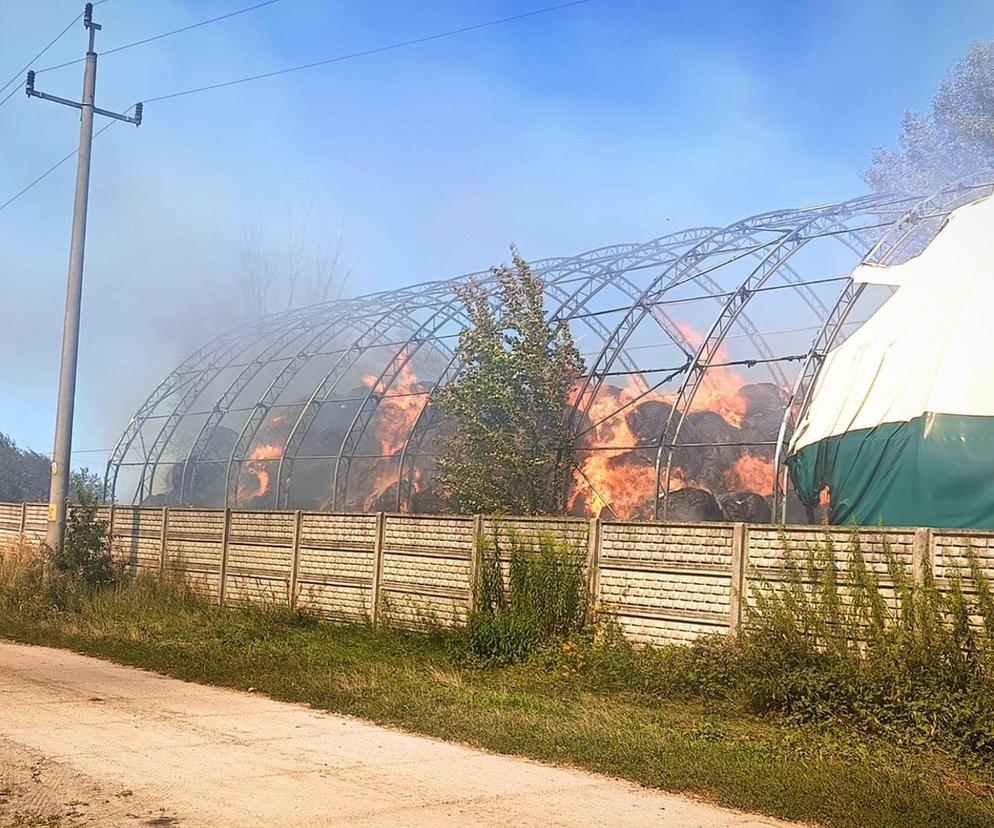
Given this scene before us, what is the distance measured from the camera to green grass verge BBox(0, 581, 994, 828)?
24.4 feet

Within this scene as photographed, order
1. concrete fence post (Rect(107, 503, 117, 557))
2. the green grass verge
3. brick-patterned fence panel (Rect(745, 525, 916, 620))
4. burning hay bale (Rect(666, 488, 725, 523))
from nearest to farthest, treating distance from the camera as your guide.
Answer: the green grass verge, brick-patterned fence panel (Rect(745, 525, 916, 620)), burning hay bale (Rect(666, 488, 725, 523)), concrete fence post (Rect(107, 503, 117, 557))

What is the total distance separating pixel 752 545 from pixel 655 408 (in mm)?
8616

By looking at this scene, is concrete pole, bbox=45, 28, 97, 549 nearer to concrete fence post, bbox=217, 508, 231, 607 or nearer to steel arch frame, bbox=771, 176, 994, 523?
concrete fence post, bbox=217, 508, 231, 607

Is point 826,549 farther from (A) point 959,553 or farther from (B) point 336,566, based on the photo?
(B) point 336,566

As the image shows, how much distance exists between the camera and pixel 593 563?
1280cm

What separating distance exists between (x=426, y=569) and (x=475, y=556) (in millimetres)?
1007

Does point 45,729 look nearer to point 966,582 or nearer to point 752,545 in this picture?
point 752,545

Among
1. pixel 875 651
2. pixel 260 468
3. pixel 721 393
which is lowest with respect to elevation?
pixel 875 651

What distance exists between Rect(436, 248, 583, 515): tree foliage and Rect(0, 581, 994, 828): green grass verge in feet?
14.9

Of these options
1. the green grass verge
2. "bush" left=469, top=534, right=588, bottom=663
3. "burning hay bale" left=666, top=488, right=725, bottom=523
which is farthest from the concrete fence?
"burning hay bale" left=666, top=488, right=725, bottom=523

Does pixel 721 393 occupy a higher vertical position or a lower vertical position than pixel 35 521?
higher

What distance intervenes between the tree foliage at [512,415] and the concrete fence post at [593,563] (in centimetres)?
599

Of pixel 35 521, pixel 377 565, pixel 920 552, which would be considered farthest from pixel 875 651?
pixel 35 521

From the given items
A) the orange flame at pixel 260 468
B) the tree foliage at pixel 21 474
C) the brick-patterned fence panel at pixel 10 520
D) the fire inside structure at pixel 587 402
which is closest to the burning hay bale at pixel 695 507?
the fire inside structure at pixel 587 402
